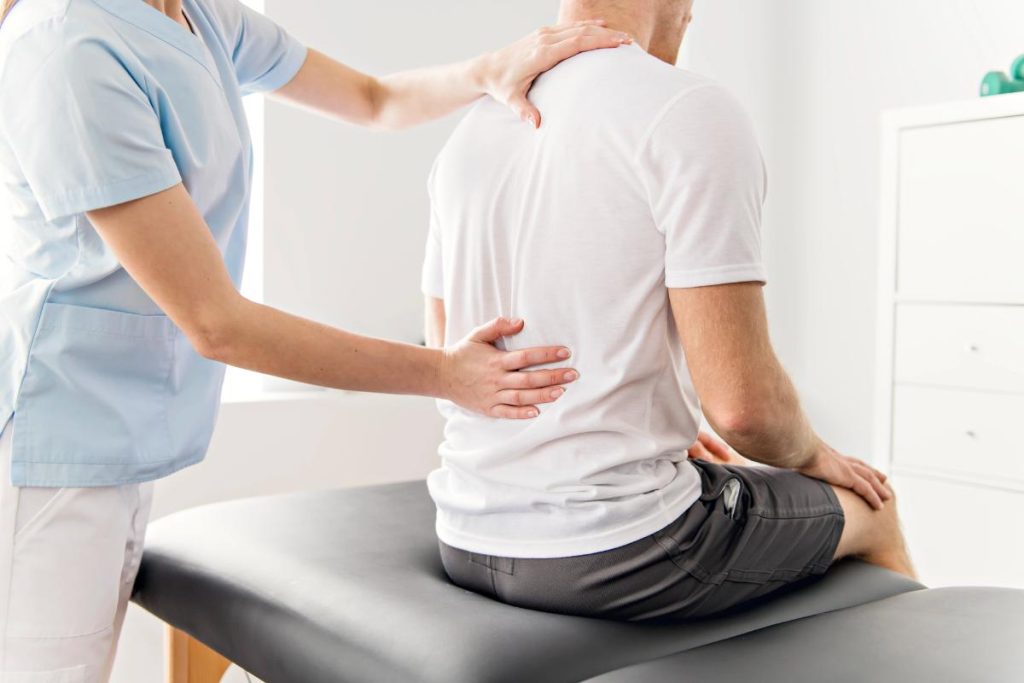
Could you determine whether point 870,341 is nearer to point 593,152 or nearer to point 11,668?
point 593,152

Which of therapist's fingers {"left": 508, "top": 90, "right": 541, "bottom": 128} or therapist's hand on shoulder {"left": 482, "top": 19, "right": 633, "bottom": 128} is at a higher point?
therapist's hand on shoulder {"left": 482, "top": 19, "right": 633, "bottom": 128}

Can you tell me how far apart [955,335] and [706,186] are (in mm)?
1564

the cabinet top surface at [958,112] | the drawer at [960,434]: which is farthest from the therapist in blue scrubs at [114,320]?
the drawer at [960,434]

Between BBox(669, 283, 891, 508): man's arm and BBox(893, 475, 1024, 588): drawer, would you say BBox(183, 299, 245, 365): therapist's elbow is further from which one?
BBox(893, 475, 1024, 588): drawer

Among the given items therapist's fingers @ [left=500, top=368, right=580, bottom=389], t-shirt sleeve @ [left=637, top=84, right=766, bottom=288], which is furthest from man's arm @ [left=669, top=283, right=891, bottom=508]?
therapist's fingers @ [left=500, top=368, right=580, bottom=389]

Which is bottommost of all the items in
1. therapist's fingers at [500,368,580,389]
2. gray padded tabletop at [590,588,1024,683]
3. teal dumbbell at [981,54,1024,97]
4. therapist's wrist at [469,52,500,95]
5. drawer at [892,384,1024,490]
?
drawer at [892,384,1024,490]

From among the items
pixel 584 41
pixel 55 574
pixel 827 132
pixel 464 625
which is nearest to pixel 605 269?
pixel 584 41

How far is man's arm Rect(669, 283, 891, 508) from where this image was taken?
100cm

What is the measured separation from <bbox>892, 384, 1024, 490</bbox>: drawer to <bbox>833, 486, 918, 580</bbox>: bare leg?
3.31 feet

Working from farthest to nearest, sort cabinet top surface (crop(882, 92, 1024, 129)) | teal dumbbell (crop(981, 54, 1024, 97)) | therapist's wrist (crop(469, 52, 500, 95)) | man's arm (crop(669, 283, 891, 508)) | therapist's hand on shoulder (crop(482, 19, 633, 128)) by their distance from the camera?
teal dumbbell (crop(981, 54, 1024, 97)), cabinet top surface (crop(882, 92, 1024, 129)), therapist's wrist (crop(469, 52, 500, 95)), therapist's hand on shoulder (crop(482, 19, 633, 128)), man's arm (crop(669, 283, 891, 508))

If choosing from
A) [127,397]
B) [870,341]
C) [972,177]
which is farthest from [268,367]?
[870,341]

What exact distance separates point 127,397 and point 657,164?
0.60 m

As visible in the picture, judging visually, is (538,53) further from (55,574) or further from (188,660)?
(188,660)

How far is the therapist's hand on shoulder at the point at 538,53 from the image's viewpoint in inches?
43.3
